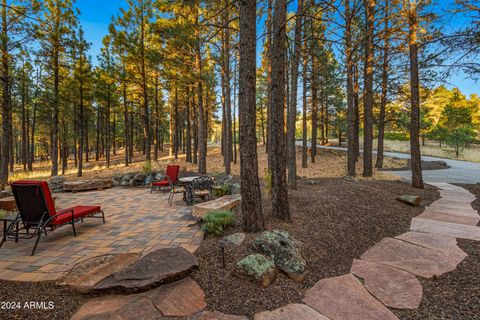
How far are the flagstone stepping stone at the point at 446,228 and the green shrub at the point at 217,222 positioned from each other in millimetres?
3656

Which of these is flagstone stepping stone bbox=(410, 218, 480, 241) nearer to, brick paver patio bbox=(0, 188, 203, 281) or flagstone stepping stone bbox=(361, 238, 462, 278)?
flagstone stepping stone bbox=(361, 238, 462, 278)

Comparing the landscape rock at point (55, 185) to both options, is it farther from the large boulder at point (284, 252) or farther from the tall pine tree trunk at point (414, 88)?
the tall pine tree trunk at point (414, 88)

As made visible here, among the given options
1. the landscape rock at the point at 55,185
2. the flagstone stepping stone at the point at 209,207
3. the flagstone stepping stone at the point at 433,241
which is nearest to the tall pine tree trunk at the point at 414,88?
the flagstone stepping stone at the point at 433,241

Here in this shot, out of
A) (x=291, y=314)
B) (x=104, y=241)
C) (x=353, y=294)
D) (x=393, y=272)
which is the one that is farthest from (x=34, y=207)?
(x=393, y=272)

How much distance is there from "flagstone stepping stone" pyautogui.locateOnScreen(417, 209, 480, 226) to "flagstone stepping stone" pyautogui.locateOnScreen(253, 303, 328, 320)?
4.46 meters

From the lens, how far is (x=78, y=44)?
440 inches

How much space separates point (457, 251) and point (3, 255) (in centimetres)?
708

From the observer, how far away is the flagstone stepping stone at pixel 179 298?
6.47 ft

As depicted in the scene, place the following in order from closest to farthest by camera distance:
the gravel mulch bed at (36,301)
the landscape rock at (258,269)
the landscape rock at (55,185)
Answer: the gravel mulch bed at (36,301) → the landscape rock at (258,269) → the landscape rock at (55,185)

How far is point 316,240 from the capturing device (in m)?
3.25

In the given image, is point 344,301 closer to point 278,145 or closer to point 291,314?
point 291,314

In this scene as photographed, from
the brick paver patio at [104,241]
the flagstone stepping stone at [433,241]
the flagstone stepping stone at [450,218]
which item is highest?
the flagstone stepping stone at [450,218]

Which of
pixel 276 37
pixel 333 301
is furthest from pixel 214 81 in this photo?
pixel 333 301

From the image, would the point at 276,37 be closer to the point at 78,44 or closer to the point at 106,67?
the point at 78,44
